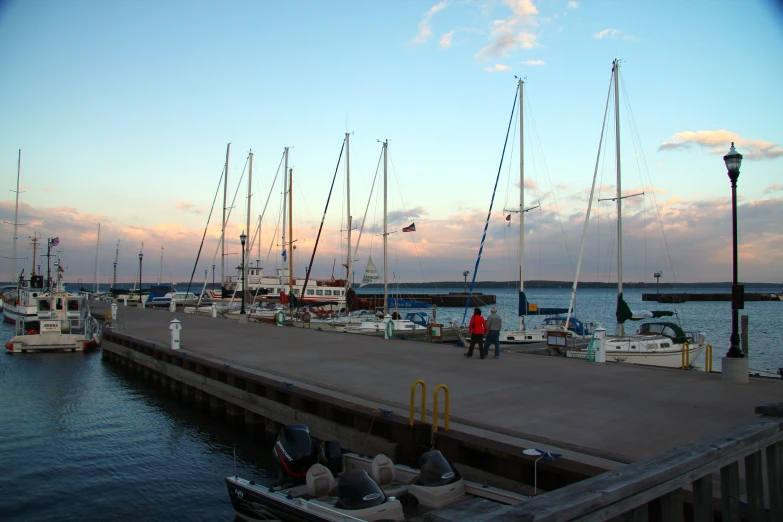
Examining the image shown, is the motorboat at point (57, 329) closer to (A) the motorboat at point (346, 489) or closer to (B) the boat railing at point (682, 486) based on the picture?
(A) the motorboat at point (346, 489)

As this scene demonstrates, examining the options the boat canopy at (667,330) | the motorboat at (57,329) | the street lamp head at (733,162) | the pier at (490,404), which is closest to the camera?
the pier at (490,404)

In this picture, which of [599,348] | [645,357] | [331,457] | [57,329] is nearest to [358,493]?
[331,457]

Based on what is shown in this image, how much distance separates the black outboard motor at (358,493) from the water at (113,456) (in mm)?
3938

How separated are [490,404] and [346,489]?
4486 mm

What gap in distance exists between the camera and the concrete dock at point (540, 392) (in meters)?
8.41

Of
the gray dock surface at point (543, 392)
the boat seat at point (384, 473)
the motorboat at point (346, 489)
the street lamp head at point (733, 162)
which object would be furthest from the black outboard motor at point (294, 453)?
the street lamp head at point (733, 162)

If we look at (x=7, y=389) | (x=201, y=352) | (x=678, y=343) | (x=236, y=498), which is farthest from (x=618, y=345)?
(x=7, y=389)

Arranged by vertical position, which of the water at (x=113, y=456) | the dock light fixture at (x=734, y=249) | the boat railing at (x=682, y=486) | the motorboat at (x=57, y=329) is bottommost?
the water at (x=113, y=456)

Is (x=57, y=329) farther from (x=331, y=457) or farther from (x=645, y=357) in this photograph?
(x=645, y=357)

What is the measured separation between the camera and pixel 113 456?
1305cm

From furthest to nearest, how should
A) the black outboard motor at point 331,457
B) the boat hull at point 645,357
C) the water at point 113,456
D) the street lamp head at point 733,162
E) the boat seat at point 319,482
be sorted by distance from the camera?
the boat hull at point 645,357
the street lamp head at point 733,162
the water at point 113,456
the black outboard motor at point 331,457
the boat seat at point 319,482

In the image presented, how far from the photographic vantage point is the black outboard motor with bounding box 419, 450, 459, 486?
7.36 m

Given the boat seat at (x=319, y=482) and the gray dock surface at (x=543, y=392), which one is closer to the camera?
the boat seat at (x=319, y=482)

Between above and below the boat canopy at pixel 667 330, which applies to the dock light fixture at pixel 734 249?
above
